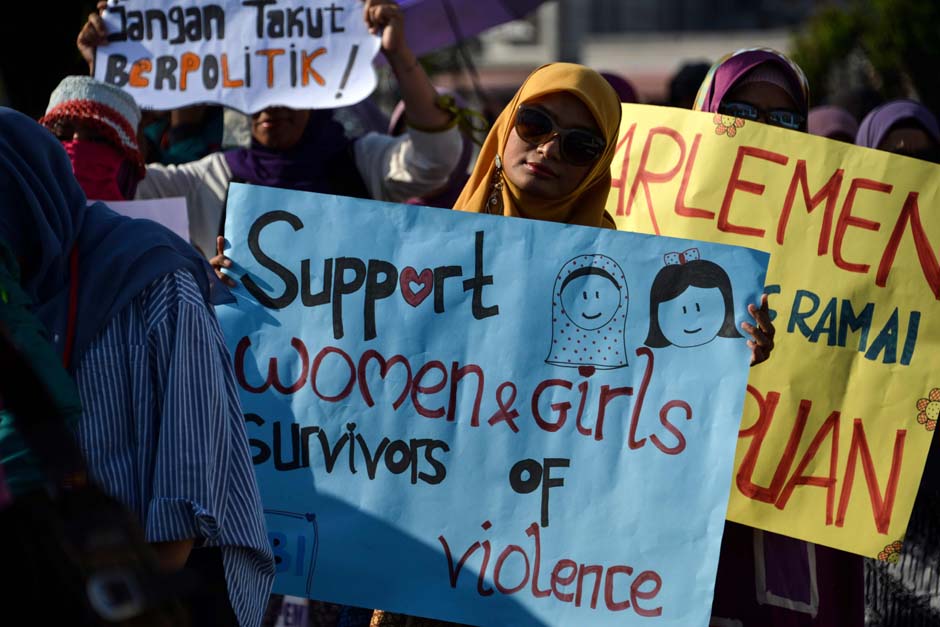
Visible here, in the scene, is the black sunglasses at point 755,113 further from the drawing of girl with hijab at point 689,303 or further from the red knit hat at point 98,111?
the red knit hat at point 98,111

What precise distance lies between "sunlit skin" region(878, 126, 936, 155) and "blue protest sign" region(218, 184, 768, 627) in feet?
7.37

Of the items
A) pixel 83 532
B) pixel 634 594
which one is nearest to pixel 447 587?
pixel 634 594

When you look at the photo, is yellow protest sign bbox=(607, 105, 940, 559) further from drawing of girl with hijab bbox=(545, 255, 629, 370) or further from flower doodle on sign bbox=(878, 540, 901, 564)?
drawing of girl with hijab bbox=(545, 255, 629, 370)

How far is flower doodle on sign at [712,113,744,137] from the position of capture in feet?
11.5

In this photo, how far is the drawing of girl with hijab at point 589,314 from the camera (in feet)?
9.69

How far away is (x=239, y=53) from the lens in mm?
4344

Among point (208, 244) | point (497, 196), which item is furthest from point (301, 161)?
point (497, 196)

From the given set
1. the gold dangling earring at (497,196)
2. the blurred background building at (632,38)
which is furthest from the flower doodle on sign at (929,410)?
the blurred background building at (632,38)

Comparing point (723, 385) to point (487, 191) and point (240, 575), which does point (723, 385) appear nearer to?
point (487, 191)

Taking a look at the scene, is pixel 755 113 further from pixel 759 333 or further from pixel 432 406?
pixel 432 406

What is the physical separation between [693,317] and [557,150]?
0.48m

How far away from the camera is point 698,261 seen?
2.97m

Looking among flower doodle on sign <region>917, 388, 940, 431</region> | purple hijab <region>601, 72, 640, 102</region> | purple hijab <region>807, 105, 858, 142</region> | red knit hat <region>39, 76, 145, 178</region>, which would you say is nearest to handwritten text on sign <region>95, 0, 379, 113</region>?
red knit hat <region>39, 76, 145, 178</region>

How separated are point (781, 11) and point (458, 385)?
4584cm
